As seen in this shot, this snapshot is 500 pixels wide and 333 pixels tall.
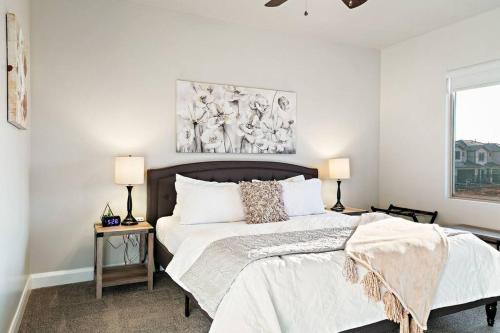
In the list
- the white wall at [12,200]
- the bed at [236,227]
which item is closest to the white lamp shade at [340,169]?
the bed at [236,227]

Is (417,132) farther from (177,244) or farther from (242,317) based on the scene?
(242,317)

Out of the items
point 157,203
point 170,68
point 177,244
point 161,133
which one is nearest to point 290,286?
point 177,244

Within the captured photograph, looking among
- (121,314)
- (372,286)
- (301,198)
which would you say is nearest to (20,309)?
(121,314)

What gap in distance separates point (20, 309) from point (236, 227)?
5.75 ft

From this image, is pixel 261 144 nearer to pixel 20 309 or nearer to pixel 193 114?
pixel 193 114

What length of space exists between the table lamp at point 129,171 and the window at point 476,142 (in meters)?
3.65

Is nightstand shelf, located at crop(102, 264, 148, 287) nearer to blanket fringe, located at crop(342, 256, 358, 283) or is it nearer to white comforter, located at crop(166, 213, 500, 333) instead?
white comforter, located at crop(166, 213, 500, 333)

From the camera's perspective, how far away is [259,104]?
4363mm

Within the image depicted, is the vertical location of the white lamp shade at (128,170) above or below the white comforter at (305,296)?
above

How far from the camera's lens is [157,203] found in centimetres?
374

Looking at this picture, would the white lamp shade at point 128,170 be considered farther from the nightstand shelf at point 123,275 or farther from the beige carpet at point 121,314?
the beige carpet at point 121,314

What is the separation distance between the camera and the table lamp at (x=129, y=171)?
339 cm

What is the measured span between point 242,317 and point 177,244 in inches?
48.9

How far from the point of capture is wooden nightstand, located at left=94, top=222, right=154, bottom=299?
10.2ft
